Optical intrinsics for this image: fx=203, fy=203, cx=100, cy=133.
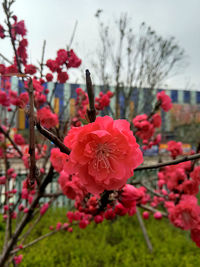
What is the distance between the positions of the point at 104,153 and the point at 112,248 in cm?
283

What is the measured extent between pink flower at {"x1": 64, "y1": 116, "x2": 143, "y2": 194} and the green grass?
7.11ft

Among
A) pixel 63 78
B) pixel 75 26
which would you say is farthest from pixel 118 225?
pixel 75 26

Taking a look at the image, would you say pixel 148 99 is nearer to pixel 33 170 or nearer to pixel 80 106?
pixel 80 106

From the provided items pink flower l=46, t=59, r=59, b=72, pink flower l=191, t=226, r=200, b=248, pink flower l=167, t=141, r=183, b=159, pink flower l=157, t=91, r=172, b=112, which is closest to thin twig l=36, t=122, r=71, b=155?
pink flower l=191, t=226, r=200, b=248

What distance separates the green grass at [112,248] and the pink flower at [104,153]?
2.17m

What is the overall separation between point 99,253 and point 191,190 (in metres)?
1.97

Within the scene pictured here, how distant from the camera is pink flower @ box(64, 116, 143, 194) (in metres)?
0.42

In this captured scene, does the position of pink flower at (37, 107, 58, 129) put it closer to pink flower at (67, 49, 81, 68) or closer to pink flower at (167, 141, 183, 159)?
pink flower at (67, 49, 81, 68)

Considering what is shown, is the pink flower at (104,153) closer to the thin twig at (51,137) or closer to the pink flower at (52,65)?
the thin twig at (51,137)

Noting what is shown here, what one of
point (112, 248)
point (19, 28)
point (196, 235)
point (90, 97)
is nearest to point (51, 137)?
point (90, 97)

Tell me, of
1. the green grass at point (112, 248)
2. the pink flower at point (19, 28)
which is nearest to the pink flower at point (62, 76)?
the pink flower at point (19, 28)

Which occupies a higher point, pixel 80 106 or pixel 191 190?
pixel 80 106

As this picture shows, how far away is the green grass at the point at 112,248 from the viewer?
2.44 meters

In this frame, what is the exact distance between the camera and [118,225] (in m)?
3.61
